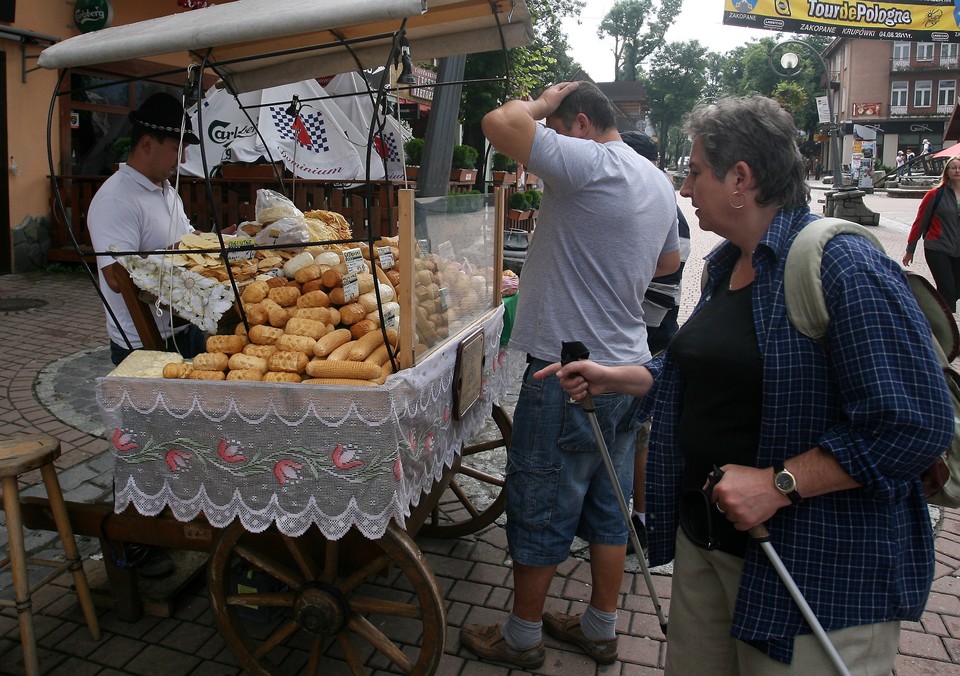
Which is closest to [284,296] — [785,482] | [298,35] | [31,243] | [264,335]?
[264,335]

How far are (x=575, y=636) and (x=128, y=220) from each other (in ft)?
8.47

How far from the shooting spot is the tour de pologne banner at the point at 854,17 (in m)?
22.7

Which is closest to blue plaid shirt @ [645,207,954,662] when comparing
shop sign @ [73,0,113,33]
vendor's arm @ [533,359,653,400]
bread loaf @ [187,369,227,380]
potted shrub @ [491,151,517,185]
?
vendor's arm @ [533,359,653,400]

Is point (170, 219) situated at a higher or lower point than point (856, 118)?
lower

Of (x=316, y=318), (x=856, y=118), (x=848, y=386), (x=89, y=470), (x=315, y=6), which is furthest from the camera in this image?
(x=856, y=118)

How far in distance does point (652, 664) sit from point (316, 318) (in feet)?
6.10

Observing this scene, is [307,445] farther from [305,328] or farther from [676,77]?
[676,77]

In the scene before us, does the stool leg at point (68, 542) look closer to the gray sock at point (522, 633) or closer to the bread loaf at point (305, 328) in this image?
the bread loaf at point (305, 328)

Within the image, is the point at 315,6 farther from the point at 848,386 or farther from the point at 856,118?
the point at 856,118

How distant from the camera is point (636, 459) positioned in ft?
12.6

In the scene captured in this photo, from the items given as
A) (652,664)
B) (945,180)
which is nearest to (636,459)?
(652,664)

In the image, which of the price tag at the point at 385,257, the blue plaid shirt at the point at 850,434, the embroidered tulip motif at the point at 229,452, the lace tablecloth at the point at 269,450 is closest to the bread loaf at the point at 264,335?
the lace tablecloth at the point at 269,450

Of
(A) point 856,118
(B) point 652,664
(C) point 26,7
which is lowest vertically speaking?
(B) point 652,664

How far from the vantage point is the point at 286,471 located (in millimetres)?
2236
